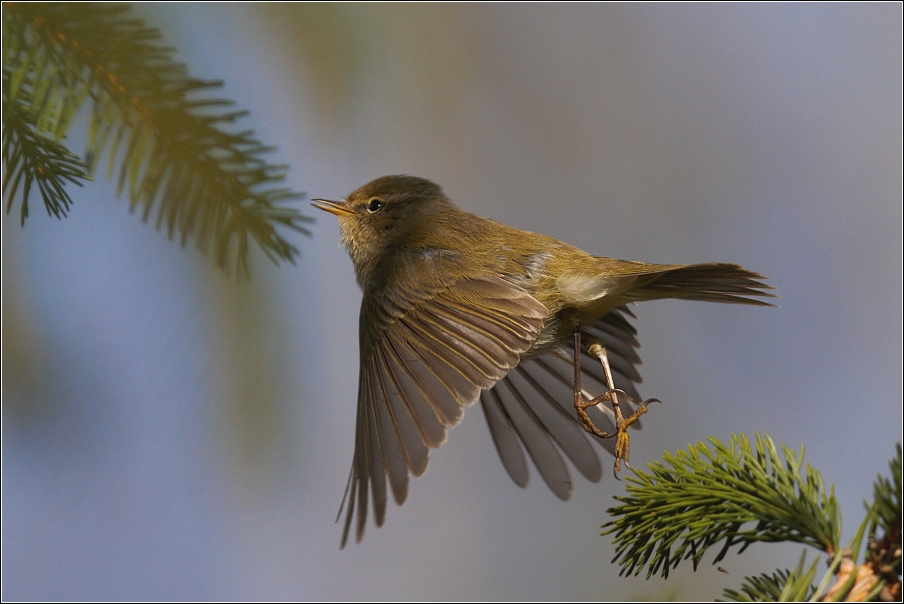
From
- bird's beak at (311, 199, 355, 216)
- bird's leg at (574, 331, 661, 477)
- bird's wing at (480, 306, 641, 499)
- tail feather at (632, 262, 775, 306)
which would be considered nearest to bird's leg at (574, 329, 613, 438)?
bird's leg at (574, 331, 661, 477)

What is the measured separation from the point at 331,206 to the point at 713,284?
1.54m

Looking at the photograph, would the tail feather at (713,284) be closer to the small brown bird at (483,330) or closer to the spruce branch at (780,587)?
the small brown bird at (483,330)

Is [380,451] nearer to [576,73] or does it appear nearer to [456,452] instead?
[456,452]

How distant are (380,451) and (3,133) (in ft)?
3.58

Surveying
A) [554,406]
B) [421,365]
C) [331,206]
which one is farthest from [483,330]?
[331,206]

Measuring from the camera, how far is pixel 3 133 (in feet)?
4.91

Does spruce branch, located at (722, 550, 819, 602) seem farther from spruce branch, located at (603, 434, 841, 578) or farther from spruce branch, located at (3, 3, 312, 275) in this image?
spruce branch, located at (3, 3, 312, 275)

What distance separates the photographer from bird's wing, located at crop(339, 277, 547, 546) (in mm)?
1919

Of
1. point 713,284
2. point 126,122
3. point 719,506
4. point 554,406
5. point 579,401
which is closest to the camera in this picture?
point 719,506

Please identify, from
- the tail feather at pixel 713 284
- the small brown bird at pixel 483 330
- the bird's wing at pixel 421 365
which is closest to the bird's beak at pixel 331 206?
the small brown bird at pixel 483 330

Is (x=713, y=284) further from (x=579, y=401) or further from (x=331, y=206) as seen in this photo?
(x=331, y=206)

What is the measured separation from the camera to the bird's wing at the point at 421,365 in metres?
1.92

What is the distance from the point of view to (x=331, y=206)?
3129mm

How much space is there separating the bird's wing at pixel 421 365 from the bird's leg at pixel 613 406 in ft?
1.05
